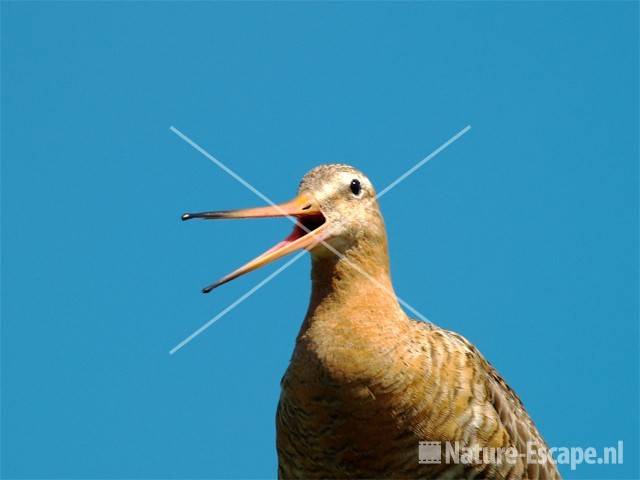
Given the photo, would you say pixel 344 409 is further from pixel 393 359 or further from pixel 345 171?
pixel 345 171

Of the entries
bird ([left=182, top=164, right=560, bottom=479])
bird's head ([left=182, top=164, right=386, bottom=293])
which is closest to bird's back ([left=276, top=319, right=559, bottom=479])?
bird ([left=182, top=164, right=560, bottom=479])

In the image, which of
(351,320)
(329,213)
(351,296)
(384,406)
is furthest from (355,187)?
(384,406)

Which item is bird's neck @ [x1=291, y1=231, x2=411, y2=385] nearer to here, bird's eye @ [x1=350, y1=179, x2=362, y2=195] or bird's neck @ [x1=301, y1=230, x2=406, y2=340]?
bird's neck @ [x1=301, y1=230, x2=406, y2=340]

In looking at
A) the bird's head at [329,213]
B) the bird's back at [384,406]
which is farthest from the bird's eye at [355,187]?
the bird's back at [384,406]

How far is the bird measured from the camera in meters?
7.01

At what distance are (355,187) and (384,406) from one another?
160cm

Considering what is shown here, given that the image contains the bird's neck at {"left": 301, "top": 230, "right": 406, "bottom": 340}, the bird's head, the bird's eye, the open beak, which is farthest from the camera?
the bird's eye

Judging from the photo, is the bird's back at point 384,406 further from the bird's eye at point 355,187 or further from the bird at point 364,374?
the bird's eye at point 355,187

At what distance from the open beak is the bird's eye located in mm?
329

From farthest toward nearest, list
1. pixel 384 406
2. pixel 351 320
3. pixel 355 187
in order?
1. pixel 355 187
2. pixel 351 320
3. pixel 384 406

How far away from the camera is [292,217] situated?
7.12 meters

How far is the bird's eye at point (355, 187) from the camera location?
24.2ft

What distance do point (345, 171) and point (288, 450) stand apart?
2.12 m

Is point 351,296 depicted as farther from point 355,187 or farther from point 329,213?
point 355,187
